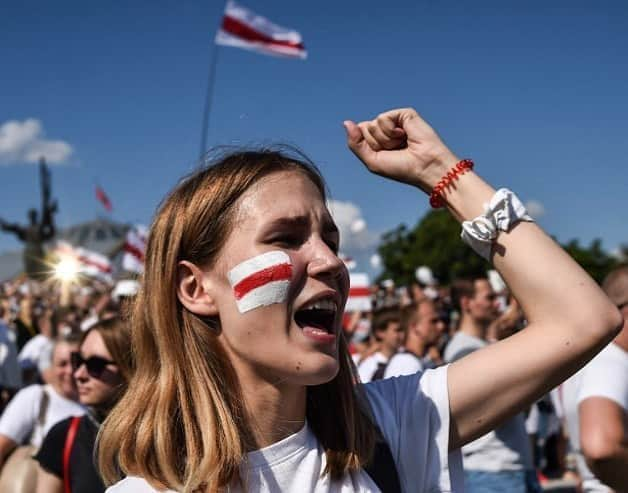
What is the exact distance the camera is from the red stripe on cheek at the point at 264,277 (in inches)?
74.0

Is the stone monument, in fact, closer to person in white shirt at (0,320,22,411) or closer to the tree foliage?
person in white shirt at (0,320,22,411)

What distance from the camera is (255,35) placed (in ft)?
47.3

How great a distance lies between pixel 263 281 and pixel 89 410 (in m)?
2.19

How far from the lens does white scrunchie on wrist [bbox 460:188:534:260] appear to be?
1.98 m

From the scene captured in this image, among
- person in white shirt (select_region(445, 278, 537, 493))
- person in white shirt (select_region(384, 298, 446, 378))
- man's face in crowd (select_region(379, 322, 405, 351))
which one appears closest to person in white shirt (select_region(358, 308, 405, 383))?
man's face in crowd (select_region(379, 322, 405, 351))

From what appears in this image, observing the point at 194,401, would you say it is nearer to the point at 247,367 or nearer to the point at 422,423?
the point at 247,367

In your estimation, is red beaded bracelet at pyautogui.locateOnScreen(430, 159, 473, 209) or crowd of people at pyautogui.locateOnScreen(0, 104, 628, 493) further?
red beaded bracelet at pyautogui.locateOnScreen(430, 159, 473, 209)

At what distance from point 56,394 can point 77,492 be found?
1.78 meters

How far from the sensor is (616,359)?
3352 mm

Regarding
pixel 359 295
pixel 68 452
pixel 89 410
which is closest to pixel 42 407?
pixel 89 410

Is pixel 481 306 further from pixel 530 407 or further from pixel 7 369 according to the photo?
pixel 7 369

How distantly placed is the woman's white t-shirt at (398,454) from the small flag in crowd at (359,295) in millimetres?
9057

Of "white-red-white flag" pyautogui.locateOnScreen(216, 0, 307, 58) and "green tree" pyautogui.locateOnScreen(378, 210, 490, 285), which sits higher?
"white-red-white flag" pyautogui.locateOnScreen(216, 0, 307, 58)

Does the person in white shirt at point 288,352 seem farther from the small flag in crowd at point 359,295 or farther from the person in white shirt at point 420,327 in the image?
the small flag in crowd at point 359,295
